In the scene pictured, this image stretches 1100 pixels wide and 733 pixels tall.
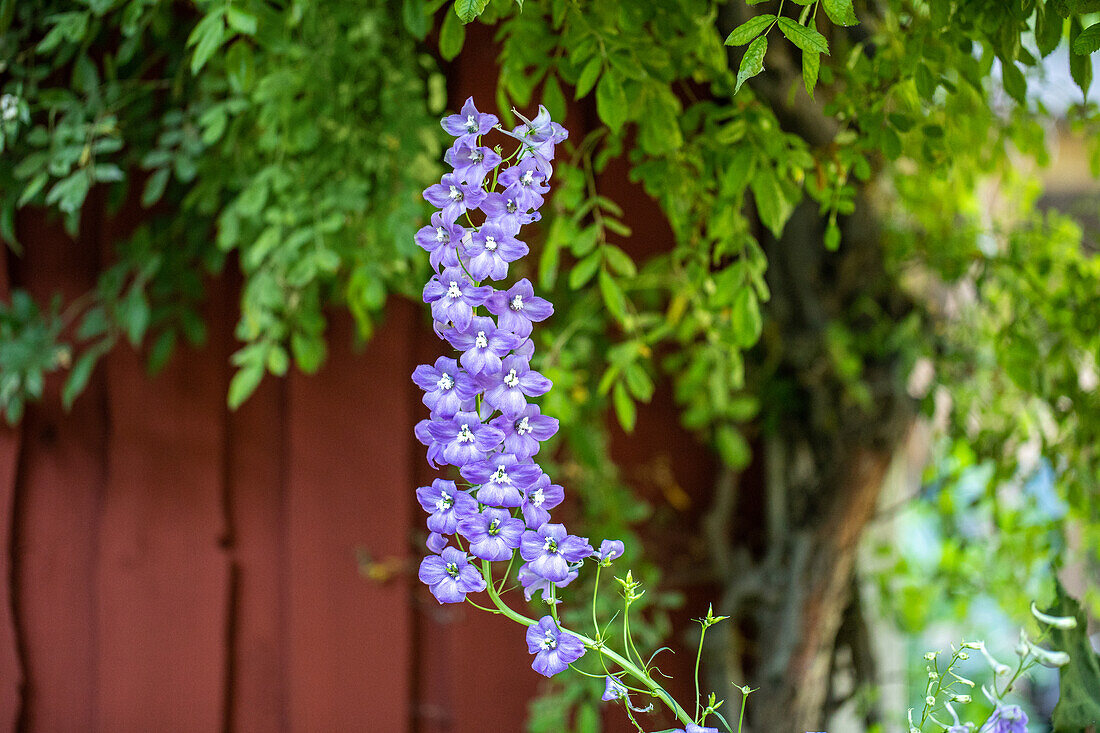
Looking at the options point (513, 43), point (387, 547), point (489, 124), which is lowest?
point (387, 547)

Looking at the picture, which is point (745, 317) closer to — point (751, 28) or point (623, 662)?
point (751, 28)

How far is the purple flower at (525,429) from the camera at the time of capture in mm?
699

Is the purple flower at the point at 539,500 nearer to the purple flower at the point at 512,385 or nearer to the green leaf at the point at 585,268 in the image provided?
the purple flower at the point at 512,385

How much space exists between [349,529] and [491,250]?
1.02 metres

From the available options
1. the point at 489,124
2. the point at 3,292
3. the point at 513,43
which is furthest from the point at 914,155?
the point at 3,292

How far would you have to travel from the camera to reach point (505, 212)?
71cm

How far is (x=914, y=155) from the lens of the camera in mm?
1311

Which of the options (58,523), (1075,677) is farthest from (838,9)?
(58,523)

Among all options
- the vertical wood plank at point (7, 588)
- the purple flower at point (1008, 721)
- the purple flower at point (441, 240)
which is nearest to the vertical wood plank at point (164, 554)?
the vertical wood plank at point (7, 588)

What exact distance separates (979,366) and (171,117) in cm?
144

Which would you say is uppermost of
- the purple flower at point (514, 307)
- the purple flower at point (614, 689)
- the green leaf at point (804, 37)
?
the green leaf at point (804, 37)

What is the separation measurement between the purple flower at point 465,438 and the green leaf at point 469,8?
12.9 inches

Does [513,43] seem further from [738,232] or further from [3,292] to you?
[3,292]

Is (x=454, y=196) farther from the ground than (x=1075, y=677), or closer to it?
farther from the ground
